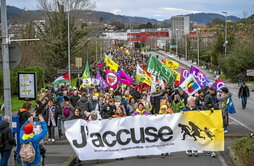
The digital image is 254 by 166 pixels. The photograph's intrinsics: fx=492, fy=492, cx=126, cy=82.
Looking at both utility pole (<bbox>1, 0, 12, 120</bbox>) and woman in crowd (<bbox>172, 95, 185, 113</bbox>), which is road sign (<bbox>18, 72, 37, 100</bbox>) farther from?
woman in crowd (<bbox>172, 95, 185, 113</bbox>)

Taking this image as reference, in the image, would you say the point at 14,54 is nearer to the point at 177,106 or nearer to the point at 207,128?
the point at 207,128

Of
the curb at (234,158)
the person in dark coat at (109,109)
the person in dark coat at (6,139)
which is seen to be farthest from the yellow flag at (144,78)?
the person in dark coat at (6,139)

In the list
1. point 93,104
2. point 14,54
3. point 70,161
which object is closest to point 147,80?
point 93,104

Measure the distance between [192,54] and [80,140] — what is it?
301 ft

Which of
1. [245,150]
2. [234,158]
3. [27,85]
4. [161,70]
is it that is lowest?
[234,158]

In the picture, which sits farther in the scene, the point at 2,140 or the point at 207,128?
the point at 207,128

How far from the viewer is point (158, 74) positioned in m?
21.7

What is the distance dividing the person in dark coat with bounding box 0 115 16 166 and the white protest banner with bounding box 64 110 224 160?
5.48ft

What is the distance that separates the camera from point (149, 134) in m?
11.2

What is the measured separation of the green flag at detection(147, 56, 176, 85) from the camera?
70.6ft

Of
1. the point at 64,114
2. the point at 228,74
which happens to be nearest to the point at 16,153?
the point at 64,114

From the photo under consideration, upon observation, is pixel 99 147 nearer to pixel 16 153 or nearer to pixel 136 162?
pixel 136 162

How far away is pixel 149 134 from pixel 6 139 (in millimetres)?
3305

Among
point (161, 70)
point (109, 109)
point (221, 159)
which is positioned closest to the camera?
point (221, 159)
